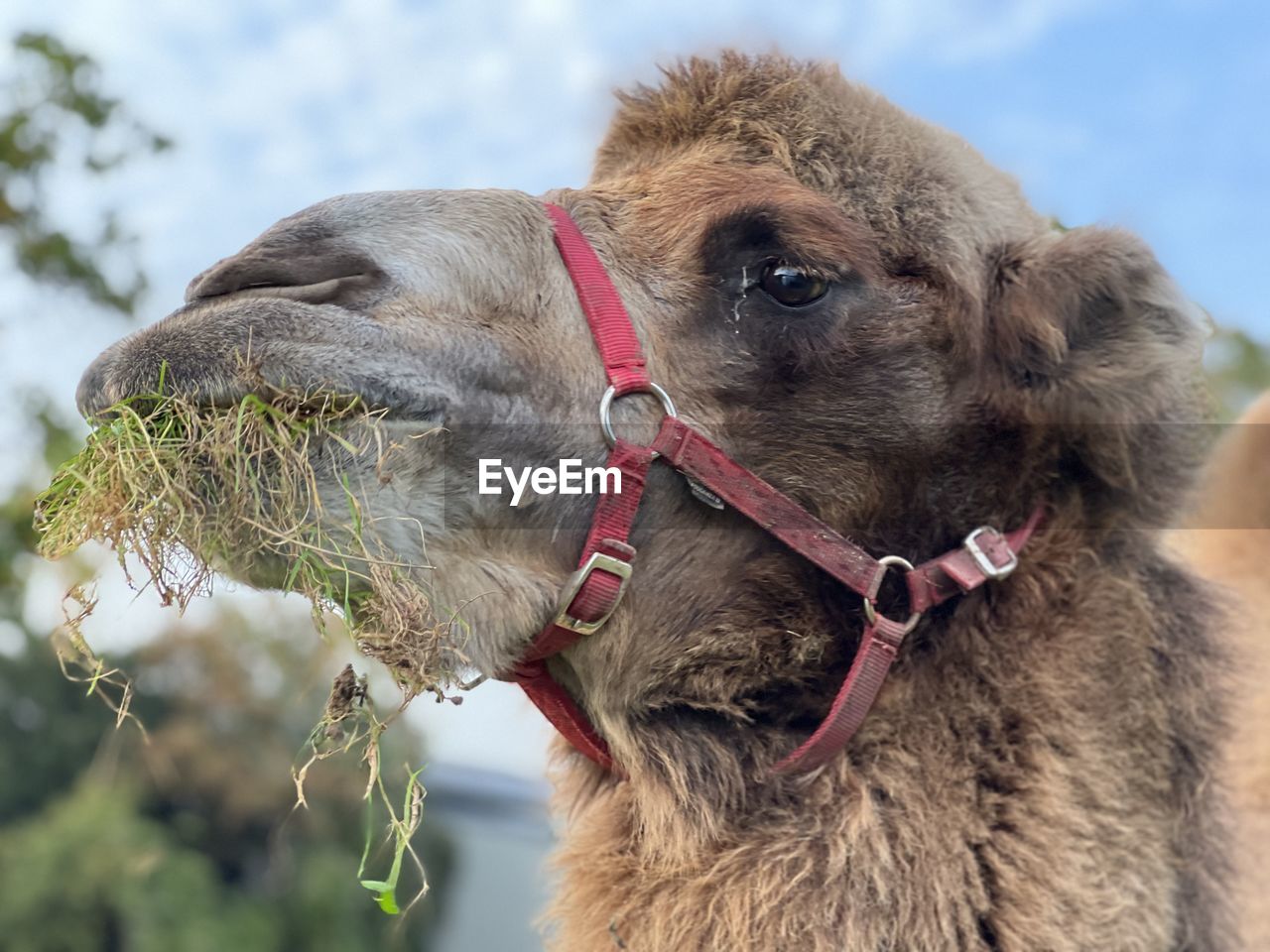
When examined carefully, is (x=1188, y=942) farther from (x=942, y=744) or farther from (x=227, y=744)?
(x=227, y=744)

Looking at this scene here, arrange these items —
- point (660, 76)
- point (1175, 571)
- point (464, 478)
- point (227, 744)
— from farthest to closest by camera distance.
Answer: point (227, 744) < point (660, 76) < point (1175, 571) < point (464, 478)

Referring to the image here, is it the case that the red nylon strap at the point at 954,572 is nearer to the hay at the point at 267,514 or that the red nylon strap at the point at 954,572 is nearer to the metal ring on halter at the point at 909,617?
the metal ring on halter at the point at 909,617

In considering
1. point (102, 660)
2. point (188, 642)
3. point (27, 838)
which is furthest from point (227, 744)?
point (102, 660)

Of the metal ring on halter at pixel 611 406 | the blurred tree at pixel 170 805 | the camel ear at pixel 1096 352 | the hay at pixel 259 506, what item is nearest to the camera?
the hay at pixel 259 506

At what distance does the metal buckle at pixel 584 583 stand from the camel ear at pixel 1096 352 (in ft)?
2.60

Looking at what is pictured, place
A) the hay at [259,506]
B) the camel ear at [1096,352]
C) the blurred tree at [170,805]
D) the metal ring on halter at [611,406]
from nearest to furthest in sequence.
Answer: the hay at [259,506] → the metal ring on halter at [611,406] → the camel ear at [1096,352] → the blurred tree at [170,805]

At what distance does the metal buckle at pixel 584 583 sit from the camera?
2.03 meters

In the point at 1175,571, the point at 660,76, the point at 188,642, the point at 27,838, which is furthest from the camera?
the point at 188,642

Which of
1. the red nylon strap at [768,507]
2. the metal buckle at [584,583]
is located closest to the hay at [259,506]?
the metal buckle at [584,583]

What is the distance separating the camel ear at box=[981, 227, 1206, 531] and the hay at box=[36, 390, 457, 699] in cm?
118

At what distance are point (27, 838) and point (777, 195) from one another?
51.7 feet

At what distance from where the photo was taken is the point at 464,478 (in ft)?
6.56

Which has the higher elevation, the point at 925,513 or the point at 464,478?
the point at 925,513

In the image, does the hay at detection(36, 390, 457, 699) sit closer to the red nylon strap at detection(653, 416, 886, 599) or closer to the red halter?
the red halter
